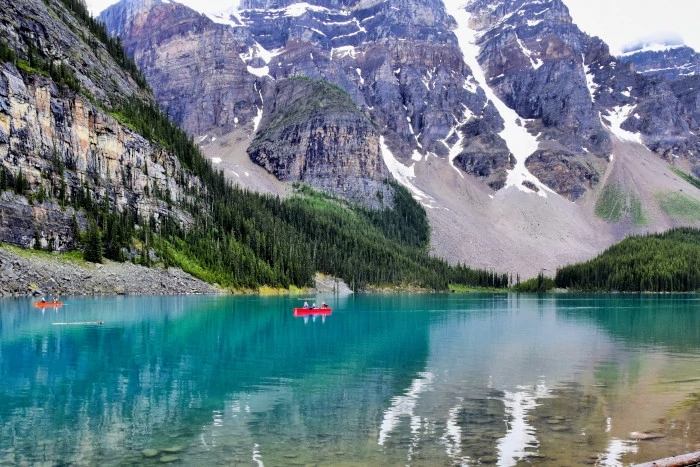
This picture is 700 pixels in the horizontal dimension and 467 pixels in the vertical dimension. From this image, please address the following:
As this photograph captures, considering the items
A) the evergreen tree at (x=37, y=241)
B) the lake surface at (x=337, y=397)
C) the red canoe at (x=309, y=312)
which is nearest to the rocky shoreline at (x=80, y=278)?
the evergreen tree at (x=37, y=241)

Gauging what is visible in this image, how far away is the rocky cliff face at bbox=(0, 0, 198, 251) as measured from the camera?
102350mm

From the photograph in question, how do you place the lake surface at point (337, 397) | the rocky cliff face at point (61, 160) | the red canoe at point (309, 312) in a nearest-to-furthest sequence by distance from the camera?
the lake surface at point (337, 397) → the red canoe at point (309, 312) → the rocky cliff face at point (61, 160)

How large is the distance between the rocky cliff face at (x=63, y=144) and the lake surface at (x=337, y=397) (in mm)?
56764

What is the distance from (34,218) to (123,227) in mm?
18264

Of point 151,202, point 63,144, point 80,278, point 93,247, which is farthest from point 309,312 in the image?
point 63,144

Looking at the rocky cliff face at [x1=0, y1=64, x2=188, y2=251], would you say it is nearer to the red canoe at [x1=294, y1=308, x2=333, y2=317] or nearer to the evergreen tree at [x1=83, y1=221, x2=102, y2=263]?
the evergreen tree at [x1=83, y1=221, x2=102, y2=263]

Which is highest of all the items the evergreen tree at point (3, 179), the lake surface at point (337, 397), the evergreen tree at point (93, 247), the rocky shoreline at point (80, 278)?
the evergreen tree at point (3, 179)

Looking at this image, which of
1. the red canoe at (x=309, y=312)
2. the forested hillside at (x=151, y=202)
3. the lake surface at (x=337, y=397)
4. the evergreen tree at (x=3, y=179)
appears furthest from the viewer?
the forested hillside at (x=151, y=202)

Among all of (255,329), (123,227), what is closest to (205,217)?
(123,227)

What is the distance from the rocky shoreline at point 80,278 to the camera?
8862 centimetres

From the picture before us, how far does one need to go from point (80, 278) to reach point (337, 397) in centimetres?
8432

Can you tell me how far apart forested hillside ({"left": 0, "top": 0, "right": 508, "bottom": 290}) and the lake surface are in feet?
203

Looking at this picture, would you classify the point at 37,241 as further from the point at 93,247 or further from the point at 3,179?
the point at 3,179

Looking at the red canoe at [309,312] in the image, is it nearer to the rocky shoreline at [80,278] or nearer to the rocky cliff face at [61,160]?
the rocky shoreline at [80,278]
